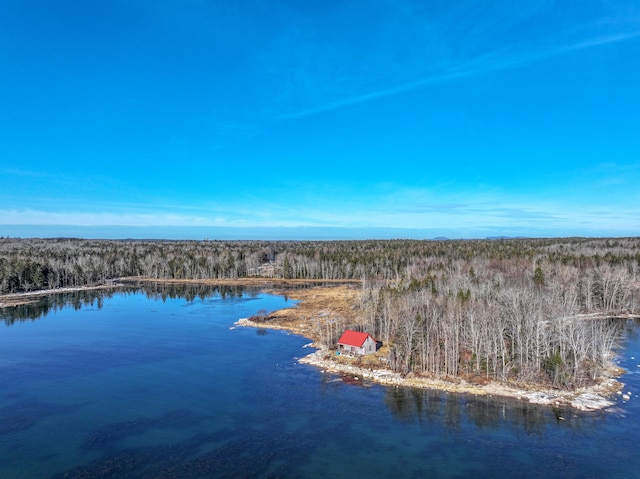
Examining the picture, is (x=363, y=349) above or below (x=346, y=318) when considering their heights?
above

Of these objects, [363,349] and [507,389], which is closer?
[507,389]

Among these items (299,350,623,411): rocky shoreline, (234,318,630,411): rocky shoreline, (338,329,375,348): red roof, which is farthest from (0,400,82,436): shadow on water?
(338,329,375,348): red roof

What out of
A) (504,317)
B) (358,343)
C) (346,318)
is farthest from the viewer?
(346,318)

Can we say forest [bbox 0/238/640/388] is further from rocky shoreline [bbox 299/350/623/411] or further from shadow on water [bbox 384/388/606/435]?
shadow on water [bbox 384/388/606/435]

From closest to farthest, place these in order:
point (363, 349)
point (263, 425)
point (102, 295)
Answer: point (263, 425) → point (363, 349) → point (102, 295)

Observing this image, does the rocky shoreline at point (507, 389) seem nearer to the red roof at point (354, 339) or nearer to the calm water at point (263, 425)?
the calm water at point (263, 425)

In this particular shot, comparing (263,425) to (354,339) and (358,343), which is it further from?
(354,339)

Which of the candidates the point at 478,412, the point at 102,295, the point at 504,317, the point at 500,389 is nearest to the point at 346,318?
the point at 504,317

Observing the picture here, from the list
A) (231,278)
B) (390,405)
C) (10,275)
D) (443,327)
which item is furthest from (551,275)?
(10,275)

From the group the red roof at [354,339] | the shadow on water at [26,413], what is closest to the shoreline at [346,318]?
the red roof at [354,339]
